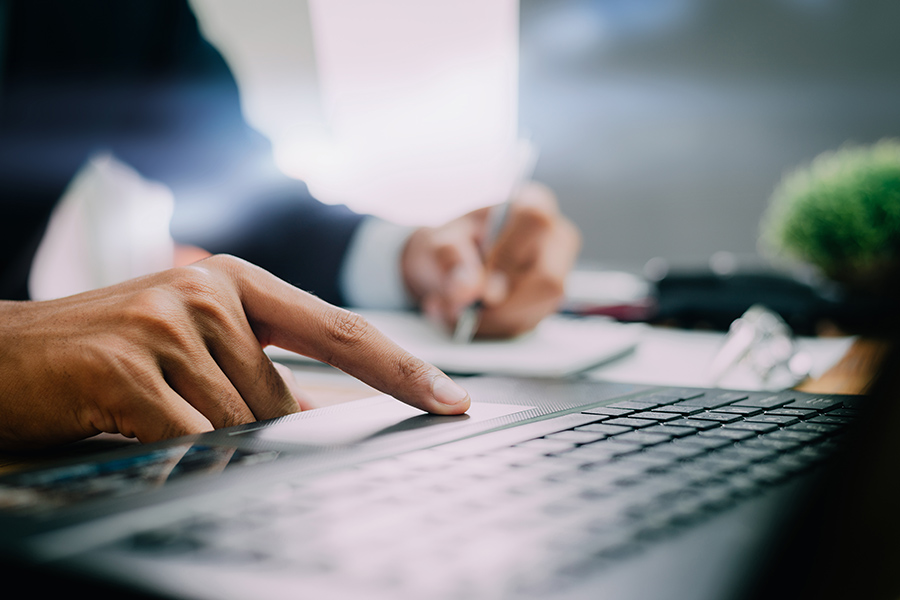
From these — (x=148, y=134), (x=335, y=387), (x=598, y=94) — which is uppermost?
(x=598, y=94)

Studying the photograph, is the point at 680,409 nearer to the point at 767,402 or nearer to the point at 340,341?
→ the point at 767,402

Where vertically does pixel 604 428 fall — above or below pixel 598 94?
below

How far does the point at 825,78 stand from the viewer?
1.29 meters

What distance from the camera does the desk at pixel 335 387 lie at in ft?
0.90

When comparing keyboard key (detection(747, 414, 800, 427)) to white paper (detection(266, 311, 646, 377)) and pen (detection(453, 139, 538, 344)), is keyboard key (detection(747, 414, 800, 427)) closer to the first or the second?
white paper (detection(266, 311, 646, 377))

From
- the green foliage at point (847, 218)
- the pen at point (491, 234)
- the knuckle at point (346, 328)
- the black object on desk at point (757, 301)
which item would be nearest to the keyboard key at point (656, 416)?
the knuckle at point (346, 328)

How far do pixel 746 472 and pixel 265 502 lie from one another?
117 millimetres

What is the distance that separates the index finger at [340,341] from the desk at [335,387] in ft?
0.19

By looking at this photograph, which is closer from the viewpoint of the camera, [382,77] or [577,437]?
[577,437]

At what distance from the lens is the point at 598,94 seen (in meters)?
1.50

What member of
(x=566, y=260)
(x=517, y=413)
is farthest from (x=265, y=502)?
(x=566, y=260)

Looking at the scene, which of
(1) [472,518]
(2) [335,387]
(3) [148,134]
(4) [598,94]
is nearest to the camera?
(1) [472,518]

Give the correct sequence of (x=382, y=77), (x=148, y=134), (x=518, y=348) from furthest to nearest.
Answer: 1. (x=382, y=77)
2. (x=148, y=134)
3. (x=518, y=348)

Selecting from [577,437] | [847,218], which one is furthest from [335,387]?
[847,218]
